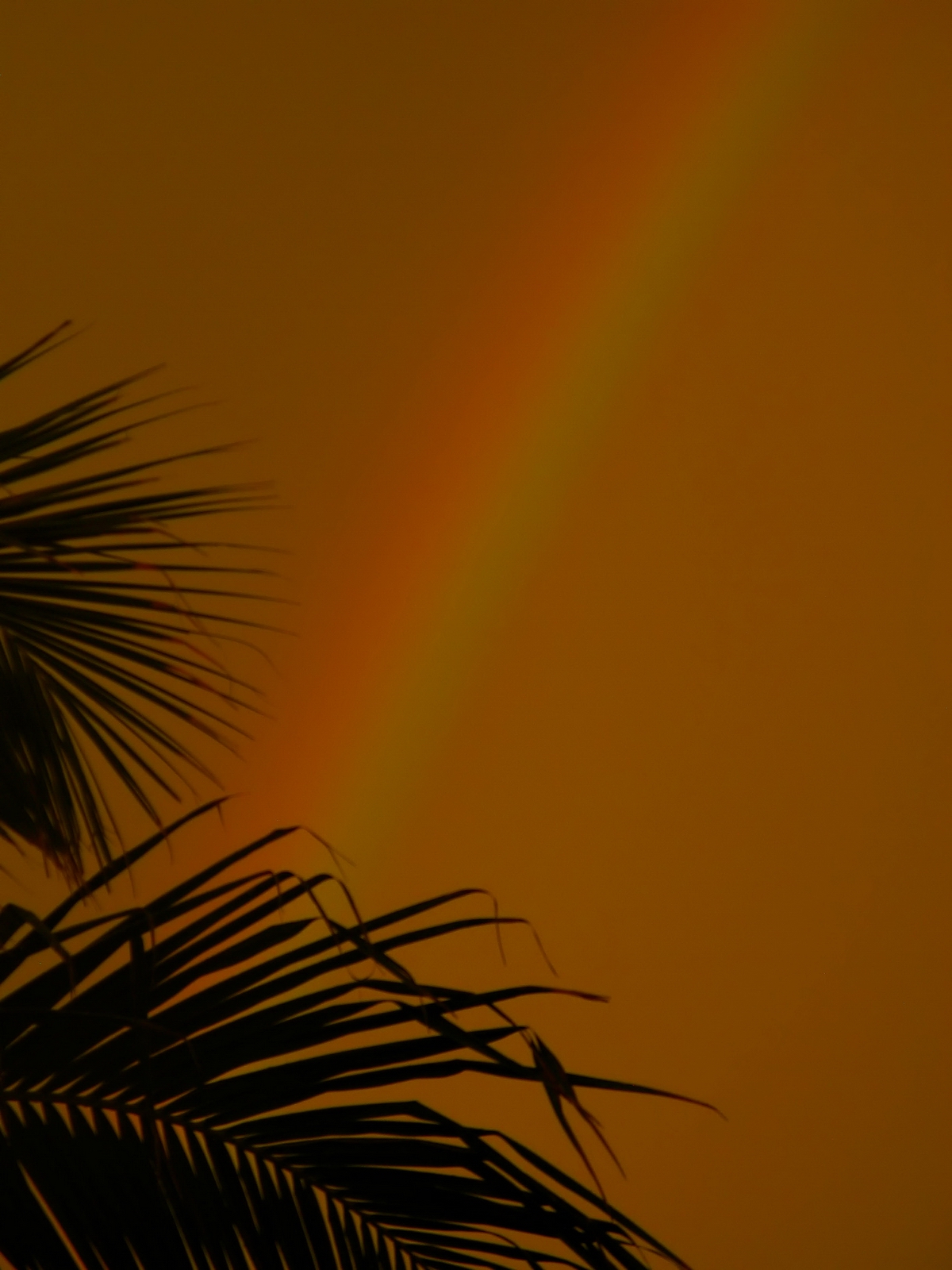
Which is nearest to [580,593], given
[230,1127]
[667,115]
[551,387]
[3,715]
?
[551,387]

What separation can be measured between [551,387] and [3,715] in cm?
227

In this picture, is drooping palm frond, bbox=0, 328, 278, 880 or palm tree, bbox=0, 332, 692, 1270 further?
drooping palm frond, bbox=0, 328, 278, 880

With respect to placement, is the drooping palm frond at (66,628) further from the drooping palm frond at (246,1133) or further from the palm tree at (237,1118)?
the drooping palm frond at (246,1133)

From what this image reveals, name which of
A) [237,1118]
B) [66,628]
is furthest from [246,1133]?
[66,628]

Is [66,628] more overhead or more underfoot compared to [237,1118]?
more overhead

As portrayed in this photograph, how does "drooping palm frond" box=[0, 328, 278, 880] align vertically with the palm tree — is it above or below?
above

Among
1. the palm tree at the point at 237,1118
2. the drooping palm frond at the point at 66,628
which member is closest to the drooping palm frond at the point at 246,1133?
the palm tree at the point at 237,1118

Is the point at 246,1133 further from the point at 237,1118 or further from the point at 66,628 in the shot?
the point at 66,628

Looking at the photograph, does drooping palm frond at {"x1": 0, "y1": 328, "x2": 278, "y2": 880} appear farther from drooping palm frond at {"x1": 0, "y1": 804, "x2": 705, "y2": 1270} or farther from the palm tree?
drooping palm frond at {"x1": 0, "y1": 804, "x2": 705, "y2": 1270}

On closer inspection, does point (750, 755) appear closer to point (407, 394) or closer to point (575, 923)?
point (575, 923)

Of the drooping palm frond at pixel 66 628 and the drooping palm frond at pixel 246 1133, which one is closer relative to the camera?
the drooping palm frond at pixel 246 1133

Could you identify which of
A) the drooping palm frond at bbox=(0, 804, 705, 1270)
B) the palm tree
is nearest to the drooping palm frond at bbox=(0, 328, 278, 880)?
the palm tree

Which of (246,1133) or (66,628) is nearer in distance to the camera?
(246,1133)

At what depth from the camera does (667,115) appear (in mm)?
3125
